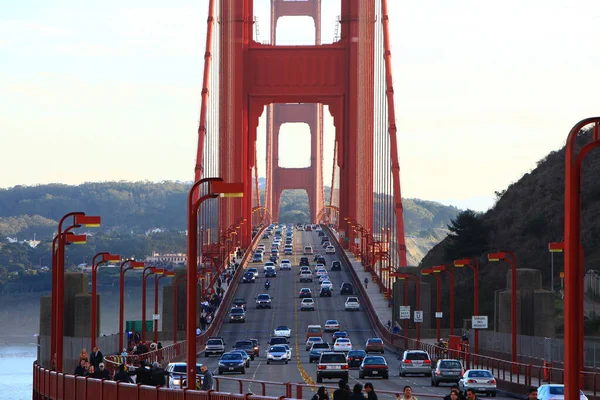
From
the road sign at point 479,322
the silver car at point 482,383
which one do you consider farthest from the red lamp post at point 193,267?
the road sign at point 479,322

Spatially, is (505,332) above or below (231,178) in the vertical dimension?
below

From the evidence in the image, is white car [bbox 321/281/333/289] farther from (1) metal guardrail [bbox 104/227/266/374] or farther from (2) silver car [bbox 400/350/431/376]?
(2) silver car [bbox 400/350/431/376]

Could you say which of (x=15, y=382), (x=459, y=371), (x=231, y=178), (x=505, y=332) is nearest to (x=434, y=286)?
(x=231, y=178)

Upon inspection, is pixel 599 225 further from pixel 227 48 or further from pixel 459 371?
pixel 459 371

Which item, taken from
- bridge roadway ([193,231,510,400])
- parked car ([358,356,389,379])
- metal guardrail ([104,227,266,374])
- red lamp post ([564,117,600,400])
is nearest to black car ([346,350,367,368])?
bridge roadway ([193,231,510,400])

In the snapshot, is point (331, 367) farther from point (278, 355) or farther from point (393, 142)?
point (393, 142)

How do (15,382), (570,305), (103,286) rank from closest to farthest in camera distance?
(570,305), (15,382), (103,286)
